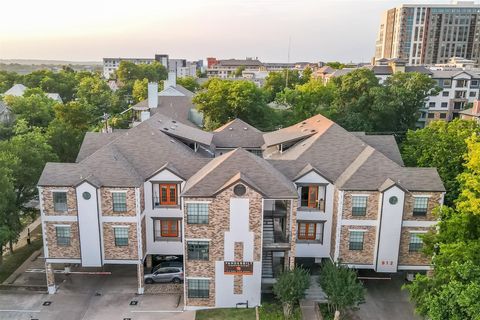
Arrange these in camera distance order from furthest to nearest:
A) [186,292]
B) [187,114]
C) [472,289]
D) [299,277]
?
[187,114], [186,292], [299,277], [472,289]

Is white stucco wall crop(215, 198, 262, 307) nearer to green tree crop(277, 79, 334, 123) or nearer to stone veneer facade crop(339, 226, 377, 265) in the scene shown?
stone veneer facade crop(339, 226, 377, 265)

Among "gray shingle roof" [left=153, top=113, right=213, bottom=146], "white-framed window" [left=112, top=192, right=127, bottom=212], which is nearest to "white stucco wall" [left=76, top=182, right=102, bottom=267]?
"white-framed window" [left=112, top=192, right=127, bottom=212]

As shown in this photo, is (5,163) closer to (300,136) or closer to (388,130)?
(300,136)

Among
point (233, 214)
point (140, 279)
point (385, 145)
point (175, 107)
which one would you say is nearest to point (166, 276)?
point (140, 279)

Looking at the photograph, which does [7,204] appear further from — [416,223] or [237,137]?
[416,223]

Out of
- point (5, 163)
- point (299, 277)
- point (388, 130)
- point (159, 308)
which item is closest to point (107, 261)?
point (159, 308)

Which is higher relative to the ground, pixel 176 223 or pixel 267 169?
pixel 267 169
